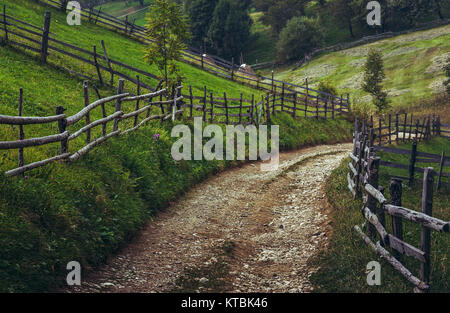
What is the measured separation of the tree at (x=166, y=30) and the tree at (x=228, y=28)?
5730cm

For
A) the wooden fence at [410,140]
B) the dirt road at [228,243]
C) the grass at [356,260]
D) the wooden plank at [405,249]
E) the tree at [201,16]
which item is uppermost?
the tree at [201,16]

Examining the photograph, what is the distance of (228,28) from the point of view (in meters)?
72.6

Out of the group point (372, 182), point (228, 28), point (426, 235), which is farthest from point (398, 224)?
point (228, 28)

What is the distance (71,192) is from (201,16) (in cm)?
7400

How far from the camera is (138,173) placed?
10.3 m

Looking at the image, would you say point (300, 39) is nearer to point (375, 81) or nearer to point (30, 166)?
point (375, 81)

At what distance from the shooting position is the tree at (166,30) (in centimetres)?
1728

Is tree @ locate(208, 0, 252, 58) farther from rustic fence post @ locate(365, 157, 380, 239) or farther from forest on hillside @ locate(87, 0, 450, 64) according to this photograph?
rustic fence post @ locate(365, 157, 380, 239)

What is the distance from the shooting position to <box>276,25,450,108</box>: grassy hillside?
43719mm

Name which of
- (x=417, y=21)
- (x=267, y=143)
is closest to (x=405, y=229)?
(x=267, y=143)

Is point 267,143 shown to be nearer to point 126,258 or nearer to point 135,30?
point 126,258

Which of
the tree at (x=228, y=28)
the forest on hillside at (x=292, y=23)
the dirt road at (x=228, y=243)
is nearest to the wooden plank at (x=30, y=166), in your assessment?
the dirt road at (x=228, y=243)

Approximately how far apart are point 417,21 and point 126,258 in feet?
240

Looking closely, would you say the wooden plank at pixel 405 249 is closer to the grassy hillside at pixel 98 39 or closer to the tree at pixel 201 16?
the grassy hillside at pixel 98 39
